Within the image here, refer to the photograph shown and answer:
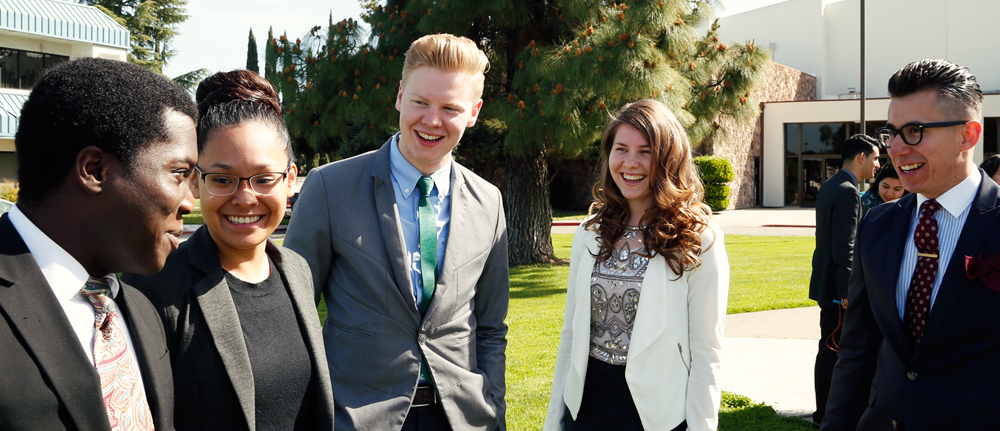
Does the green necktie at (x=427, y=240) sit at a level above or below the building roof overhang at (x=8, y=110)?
below

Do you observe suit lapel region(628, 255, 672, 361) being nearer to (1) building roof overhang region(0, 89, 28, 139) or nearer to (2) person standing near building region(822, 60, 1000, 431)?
(2) person standing near building region(822, 60, 1000, 431)

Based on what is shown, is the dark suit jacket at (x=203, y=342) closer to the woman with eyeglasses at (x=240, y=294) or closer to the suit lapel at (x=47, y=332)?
the woman with eyeglasses at (x=240, y=294)

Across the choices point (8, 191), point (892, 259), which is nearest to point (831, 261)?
point (892, 259)

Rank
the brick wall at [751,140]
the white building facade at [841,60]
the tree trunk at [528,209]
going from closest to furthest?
the tree trunk at [528,209], the brick wall at [751,140], the white building facade at [841,60]

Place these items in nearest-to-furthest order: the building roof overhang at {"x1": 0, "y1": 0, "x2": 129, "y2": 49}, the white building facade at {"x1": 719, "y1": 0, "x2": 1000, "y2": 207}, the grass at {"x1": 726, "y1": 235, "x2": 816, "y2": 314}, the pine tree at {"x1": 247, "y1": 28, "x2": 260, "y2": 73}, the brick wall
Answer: the grass at {"x1": 726, "y1": 235, "x2": 816, "y2": 314}
the building roof overhang at {"x1": 0, "y1": 0, "x2": 129, "y2": 49}
the brick wall
the white building facade at {"x1": 719, "y1": 0, "x2": 1000, "y2": 207}
the pine tree at {"x1": 247, "y1": 28, "x2": 260, "y2": 73}

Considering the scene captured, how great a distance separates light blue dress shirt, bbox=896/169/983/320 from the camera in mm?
2277

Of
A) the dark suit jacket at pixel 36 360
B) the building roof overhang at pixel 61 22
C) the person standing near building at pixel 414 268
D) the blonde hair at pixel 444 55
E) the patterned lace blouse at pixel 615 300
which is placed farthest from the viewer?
the building roof overhang at pixel 61 22

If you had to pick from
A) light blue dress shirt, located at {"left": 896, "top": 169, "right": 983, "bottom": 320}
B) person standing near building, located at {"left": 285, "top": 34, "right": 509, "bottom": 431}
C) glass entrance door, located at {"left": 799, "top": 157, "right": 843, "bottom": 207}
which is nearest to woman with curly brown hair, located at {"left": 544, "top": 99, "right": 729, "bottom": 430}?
person standing near building, located at {"left": 285, "top": 34, "right": 509, "bottom": 431}

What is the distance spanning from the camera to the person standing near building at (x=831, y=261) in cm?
457

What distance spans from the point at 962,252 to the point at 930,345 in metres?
0.32

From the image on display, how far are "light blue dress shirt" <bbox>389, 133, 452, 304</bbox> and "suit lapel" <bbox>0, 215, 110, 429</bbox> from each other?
1187 mm

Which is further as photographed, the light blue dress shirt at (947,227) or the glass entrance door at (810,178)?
the glass entrance door at (810,178)

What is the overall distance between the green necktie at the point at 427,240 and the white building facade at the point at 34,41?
2094cm

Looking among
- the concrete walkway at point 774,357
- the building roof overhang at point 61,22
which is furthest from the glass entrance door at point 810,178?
the building roof overhang at point 61,22
